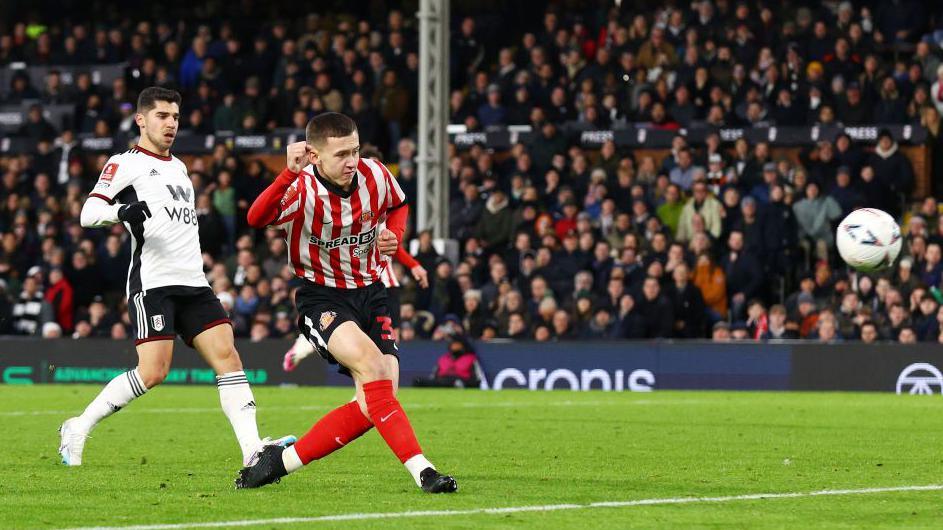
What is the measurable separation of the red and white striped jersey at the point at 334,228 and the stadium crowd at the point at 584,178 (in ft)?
41.2

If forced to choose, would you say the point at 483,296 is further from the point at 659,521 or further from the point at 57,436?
the point at 659,521


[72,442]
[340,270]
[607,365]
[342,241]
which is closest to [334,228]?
[342,241]

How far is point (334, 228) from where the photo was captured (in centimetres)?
888

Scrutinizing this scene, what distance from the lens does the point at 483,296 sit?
23.1 m

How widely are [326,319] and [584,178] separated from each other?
1581cm

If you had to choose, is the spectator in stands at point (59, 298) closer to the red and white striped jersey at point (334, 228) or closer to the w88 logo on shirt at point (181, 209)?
the w88 logo on shirt at point (181, 209)

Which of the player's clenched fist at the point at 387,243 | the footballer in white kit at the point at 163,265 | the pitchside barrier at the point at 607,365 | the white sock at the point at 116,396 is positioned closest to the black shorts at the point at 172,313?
the footballer in white kit at the point at 163,265

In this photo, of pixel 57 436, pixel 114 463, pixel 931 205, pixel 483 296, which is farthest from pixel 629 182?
pixel 114 463

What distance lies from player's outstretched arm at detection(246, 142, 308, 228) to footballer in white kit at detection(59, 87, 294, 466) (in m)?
1.33

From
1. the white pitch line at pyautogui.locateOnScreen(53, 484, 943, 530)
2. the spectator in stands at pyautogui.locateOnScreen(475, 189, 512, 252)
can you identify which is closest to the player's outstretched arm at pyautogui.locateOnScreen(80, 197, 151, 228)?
the white pitch line at pyautogui.locateOnScreen(53, 484, 943, 530)

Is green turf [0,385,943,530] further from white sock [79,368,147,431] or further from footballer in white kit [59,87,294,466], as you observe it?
footballer in white kit [59,87,294,466]

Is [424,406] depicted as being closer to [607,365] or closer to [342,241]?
[607,365]

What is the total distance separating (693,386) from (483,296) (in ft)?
11.4

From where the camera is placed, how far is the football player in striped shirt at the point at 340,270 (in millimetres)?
8570
